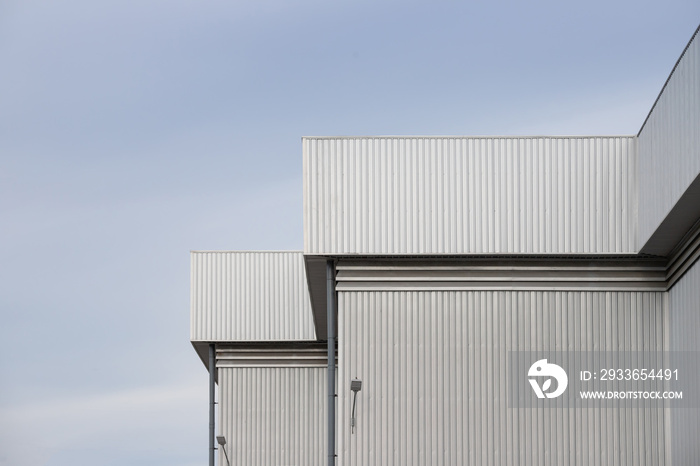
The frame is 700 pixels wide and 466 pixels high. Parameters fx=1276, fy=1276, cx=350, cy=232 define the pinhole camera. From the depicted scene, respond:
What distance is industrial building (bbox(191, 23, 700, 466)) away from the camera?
90.4ft

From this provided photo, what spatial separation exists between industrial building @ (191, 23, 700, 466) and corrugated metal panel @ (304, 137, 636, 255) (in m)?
0.03

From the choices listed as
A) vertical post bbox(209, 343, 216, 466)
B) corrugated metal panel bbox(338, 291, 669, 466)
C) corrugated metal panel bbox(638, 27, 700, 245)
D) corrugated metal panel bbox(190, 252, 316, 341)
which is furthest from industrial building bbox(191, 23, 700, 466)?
vertical post bbox(209, 343, 216, 466)

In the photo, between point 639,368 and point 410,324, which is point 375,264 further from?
point 639,368

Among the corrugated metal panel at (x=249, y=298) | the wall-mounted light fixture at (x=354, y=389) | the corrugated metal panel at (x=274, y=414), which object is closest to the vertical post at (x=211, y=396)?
the corrugated metal panel at (x=274, y=414)

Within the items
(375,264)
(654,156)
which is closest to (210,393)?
(375,264)

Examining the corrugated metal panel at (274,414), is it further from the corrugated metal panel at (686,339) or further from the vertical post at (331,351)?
the corrugated metal panel at (686,339)

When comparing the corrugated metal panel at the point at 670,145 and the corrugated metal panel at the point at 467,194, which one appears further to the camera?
the corrugated metal panel at the point at 467,194

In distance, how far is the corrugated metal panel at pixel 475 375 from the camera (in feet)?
90.2

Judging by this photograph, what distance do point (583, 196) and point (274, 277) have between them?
15.8 m

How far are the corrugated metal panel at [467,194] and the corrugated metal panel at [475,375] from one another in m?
1.22

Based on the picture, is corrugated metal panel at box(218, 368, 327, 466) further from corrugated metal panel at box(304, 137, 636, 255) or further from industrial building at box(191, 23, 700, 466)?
corrugated metal panel at box(304, 137, 636, 255)

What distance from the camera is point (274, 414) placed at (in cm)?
4112

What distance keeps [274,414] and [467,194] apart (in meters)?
15.2

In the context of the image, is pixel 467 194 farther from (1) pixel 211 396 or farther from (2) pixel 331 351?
(1) pixel 211 396
